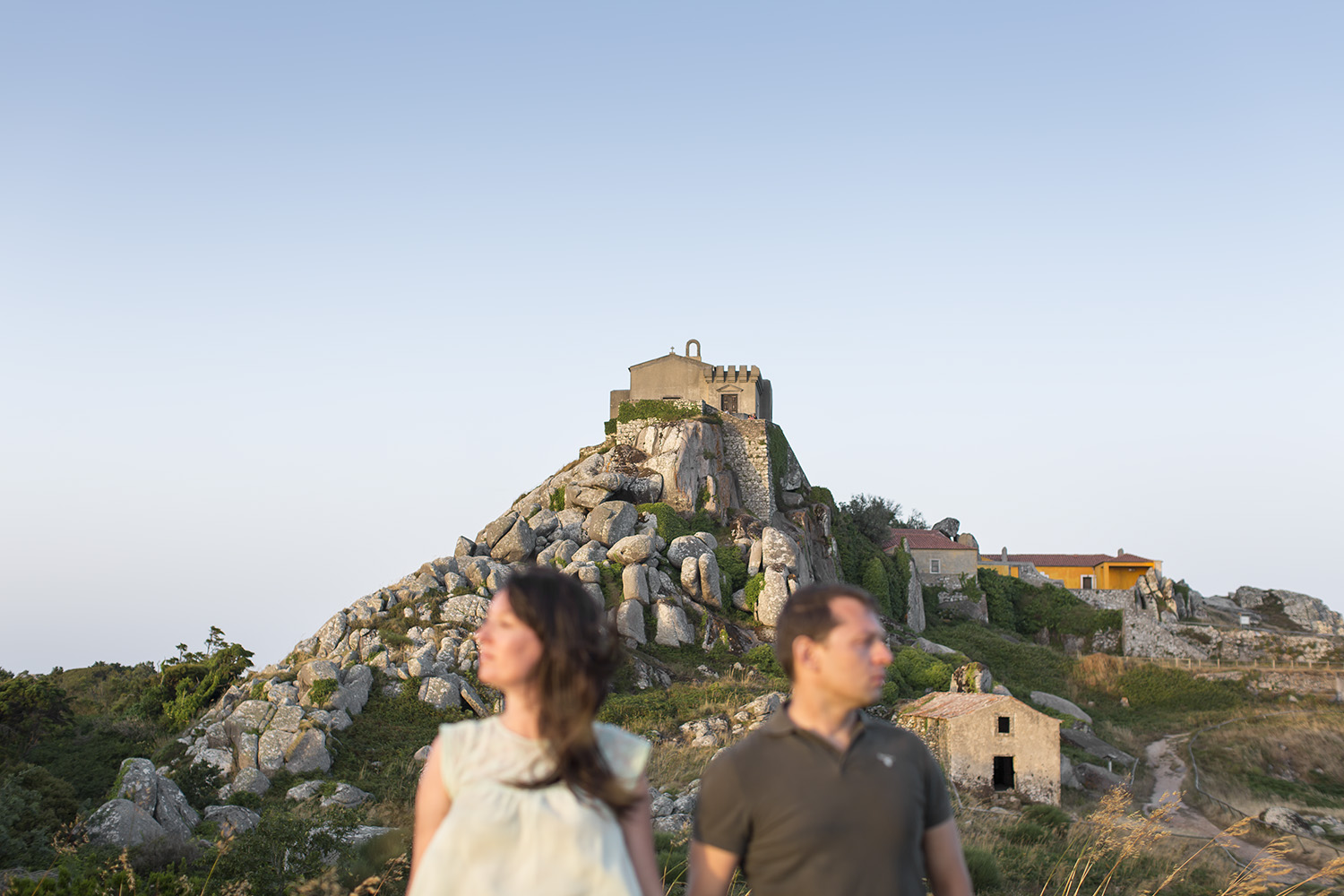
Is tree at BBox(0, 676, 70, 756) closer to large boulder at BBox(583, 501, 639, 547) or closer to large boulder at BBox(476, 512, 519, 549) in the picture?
large boulder at BBox(476, 512, 519, 549)

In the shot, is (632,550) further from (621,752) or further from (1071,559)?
(1071,559)

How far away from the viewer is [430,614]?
867 inches

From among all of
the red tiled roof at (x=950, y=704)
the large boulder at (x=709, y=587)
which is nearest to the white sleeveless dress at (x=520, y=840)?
the red tiled roof at (x=950, y=704)

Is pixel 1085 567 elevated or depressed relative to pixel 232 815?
elevated

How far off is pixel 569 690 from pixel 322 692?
56.2ft

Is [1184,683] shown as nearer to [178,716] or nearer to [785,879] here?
[178,716]

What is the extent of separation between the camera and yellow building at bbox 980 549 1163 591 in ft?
176

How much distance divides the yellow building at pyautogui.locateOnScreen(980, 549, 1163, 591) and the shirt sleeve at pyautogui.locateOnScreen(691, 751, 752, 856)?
5292cm

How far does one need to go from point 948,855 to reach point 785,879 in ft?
2.12

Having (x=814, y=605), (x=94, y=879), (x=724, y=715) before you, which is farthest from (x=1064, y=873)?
(x=724, y=715)

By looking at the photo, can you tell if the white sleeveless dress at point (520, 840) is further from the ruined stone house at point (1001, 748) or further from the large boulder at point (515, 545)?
the large boulder at point (515, 545)

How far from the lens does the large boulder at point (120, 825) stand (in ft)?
31.8

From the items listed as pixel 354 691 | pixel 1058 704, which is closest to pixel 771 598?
pixel 1058 704

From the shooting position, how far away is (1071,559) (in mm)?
57219
